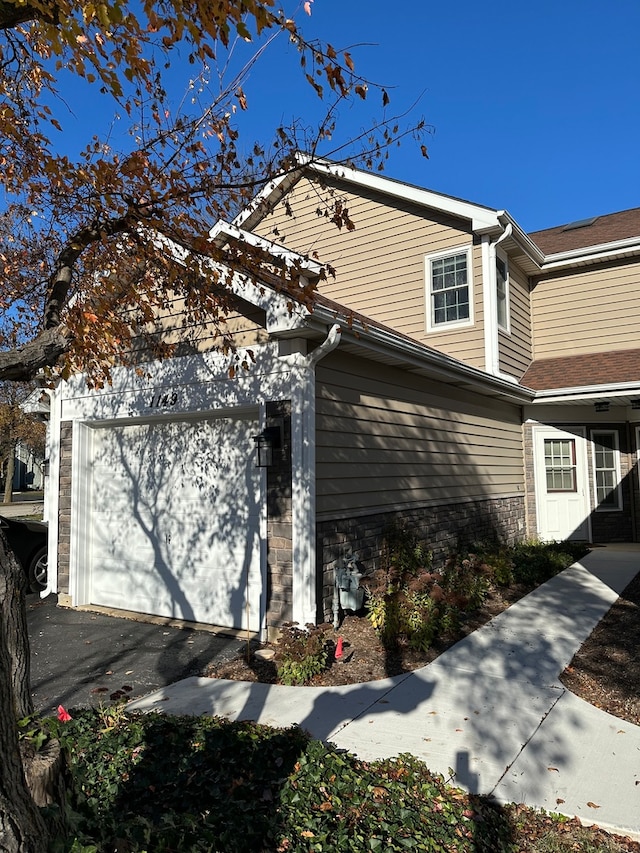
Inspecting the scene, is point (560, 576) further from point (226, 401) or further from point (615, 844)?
point (615, 844)

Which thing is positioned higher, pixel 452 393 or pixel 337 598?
pixel 452 393

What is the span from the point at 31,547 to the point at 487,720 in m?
7.24

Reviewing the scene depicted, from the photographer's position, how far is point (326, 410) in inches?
246

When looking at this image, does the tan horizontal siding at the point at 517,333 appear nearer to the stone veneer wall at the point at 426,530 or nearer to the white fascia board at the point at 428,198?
the white fascia board at the point at 428,198

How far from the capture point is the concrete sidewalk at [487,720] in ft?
11.0

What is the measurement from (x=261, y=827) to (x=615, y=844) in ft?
5.65

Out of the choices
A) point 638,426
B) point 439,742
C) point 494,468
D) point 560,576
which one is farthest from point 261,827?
point 638,426

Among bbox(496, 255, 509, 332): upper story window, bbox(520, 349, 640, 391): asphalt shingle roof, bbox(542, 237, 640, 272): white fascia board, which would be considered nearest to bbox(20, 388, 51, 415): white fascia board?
bbox(496, 255, 509, 332): upper story window

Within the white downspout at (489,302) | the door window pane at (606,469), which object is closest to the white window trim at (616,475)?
the door window pane at (606,469)

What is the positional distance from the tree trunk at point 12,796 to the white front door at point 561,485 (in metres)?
11.6

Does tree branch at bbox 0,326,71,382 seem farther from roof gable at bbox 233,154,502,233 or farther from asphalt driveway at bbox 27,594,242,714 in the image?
roof gable at bbox 233,154,502,233

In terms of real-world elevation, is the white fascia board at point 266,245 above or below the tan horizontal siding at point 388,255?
below

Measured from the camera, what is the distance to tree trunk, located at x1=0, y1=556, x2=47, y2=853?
5.82ft

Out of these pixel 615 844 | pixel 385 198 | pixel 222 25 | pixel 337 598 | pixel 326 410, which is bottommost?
pixel 615 844
